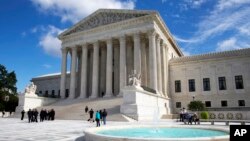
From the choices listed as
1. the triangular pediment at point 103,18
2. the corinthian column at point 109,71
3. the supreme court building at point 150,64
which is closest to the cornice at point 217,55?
the supreme court building at point 150,64

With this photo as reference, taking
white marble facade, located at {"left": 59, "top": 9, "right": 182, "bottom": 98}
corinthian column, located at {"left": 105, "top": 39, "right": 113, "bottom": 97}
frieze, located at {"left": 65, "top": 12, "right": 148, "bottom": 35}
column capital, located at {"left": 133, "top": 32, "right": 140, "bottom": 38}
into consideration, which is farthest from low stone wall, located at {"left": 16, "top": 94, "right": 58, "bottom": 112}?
column capital, located at {"left": 133, "top": 32, "right": 140, "bottom": 38}

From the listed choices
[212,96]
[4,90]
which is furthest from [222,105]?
[4,90]

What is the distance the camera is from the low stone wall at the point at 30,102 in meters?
36.7

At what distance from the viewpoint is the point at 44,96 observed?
42.7 m

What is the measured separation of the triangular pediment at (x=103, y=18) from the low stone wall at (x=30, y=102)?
48.0 ft

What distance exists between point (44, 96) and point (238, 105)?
3447cm

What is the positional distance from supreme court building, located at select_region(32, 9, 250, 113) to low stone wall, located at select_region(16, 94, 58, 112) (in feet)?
13.7

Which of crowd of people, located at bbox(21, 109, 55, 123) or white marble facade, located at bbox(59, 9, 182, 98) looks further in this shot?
white marble facade, located at bbox(59, 9, 182, 98)

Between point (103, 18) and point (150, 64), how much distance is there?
13981 millimetres

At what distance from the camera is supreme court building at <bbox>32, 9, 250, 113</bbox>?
124ft

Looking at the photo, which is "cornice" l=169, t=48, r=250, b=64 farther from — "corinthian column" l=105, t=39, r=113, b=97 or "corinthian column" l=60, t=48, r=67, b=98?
"corinthian column" l=60, t=48, r=67, b=98

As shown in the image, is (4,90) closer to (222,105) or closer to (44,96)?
(44,96)

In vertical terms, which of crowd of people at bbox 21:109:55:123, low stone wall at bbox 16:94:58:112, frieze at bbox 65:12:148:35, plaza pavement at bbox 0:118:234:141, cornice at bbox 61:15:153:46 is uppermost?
frieze at bbox 65:12:148:35

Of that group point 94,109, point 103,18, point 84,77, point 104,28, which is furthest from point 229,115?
point 103,18
